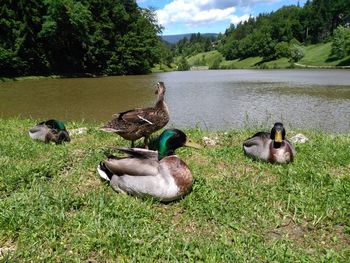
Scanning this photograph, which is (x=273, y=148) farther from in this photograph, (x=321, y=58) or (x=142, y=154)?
(x=321, y=58)

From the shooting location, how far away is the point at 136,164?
521 cm

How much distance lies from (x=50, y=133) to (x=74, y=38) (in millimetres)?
47205

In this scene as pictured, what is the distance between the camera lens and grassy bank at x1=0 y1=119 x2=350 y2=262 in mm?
4023

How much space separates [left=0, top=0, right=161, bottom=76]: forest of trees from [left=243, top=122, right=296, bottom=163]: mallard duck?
41551 mm

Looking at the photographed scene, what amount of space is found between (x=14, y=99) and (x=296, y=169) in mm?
22834

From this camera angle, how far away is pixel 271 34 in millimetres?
140250

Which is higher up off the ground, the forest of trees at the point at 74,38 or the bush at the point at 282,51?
the forest of trees at the point at 74,38

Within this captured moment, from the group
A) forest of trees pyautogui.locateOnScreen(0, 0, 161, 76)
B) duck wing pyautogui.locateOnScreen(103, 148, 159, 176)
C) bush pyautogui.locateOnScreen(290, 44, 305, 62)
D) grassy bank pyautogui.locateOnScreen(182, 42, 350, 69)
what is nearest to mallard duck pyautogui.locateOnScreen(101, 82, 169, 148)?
duck wing pyautogui.locateOnScreen(103, 148, 159, 176)

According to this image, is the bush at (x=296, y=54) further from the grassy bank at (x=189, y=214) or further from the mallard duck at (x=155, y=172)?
the mallard duck at (x=155, y=172)

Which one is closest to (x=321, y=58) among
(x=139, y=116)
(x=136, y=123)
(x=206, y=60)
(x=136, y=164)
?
(x=206, y=60)

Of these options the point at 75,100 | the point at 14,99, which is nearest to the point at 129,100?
the point at 75,100

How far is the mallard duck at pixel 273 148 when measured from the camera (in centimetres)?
666

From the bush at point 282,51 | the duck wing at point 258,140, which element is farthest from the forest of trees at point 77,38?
the duck wing at point 258,140

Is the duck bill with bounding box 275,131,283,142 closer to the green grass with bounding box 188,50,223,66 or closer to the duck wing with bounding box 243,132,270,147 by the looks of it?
the duck wing with bounding box 243,132,270,147
